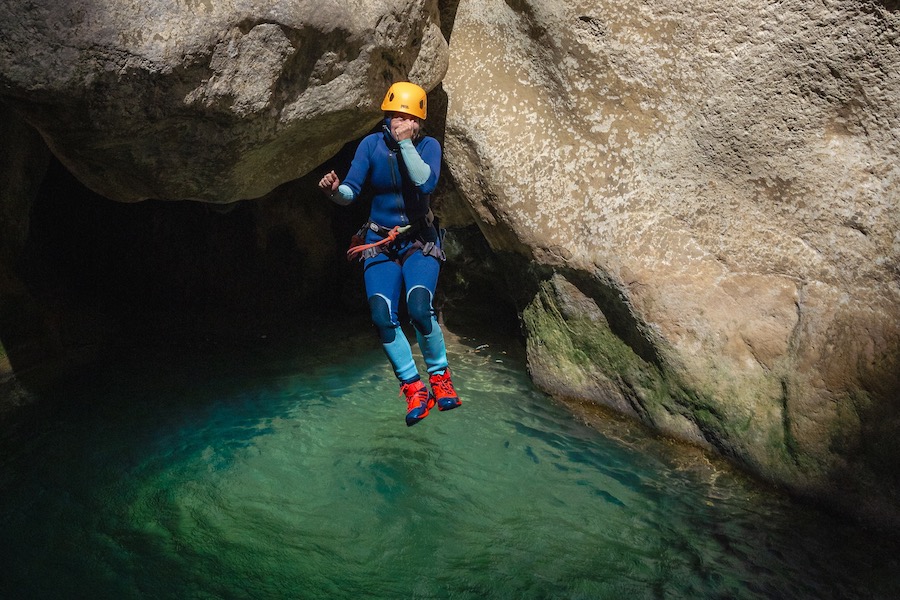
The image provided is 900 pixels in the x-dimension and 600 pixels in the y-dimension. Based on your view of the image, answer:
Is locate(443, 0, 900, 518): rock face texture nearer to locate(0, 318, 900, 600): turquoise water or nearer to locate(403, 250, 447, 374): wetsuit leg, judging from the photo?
locate(0, 318, 900, 600): turquoise water

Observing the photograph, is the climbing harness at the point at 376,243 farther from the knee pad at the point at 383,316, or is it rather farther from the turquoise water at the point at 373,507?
the turquoise water at the point at 373,507

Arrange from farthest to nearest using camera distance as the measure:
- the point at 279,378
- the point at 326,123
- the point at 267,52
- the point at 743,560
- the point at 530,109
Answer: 1. the point at 279,378
2. the point at 530,109
3. the point at 326,123
4. the point at 267,52
5. the point at 743,560

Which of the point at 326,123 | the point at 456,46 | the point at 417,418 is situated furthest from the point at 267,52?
the point at 417,418

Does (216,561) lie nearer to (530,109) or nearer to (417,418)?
(417,418)

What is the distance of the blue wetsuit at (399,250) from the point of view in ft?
12.2

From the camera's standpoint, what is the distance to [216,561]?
325 cm

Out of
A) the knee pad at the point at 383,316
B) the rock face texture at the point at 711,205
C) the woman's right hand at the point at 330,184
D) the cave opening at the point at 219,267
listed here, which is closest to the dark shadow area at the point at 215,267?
the cave opening at the point at 219,267

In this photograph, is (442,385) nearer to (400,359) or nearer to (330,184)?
(400,359)

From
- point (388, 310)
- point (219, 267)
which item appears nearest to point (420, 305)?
point (388, 310)

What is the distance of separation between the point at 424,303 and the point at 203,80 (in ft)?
5.05

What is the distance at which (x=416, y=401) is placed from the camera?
3668 mm

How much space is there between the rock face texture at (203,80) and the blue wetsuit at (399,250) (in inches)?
21.0

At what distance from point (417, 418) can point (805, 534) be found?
201 centimetres

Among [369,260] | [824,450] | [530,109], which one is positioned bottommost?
[824,450]
